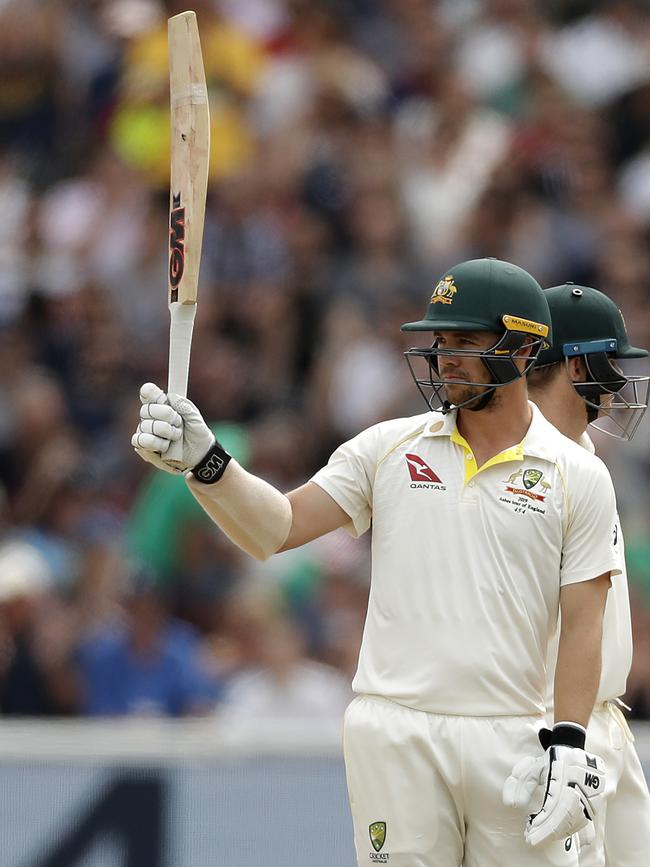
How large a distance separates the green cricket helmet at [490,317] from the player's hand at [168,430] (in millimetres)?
551

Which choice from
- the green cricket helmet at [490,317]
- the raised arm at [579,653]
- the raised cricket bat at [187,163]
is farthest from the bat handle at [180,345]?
the raised arm at [579,653]

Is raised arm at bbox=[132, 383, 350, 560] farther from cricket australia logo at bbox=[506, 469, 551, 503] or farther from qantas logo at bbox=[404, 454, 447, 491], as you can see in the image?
cricket australia logo at bbox=[506, 469, 551, 503]

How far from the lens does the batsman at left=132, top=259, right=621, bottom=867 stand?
12.2 ft

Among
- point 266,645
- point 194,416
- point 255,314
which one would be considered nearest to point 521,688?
point 194,416

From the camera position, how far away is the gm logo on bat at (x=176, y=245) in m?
3.88

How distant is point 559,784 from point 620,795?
29.6 inches

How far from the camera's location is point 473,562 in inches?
149

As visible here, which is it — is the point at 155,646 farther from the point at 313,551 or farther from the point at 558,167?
the point at 558,167

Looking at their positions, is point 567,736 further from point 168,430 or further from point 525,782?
point 168,430

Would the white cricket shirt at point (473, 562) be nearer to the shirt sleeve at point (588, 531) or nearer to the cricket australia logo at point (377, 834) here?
the shirt sleeve at point (588, 531)

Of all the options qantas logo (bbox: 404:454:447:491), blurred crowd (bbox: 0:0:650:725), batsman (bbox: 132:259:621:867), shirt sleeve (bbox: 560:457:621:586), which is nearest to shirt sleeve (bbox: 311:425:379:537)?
batsman (bbox: 132:259:621:867)

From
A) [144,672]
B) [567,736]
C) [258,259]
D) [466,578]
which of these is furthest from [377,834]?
[258,259]

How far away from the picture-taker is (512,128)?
9.39 m

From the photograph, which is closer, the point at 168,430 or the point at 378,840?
the point at 168,430
